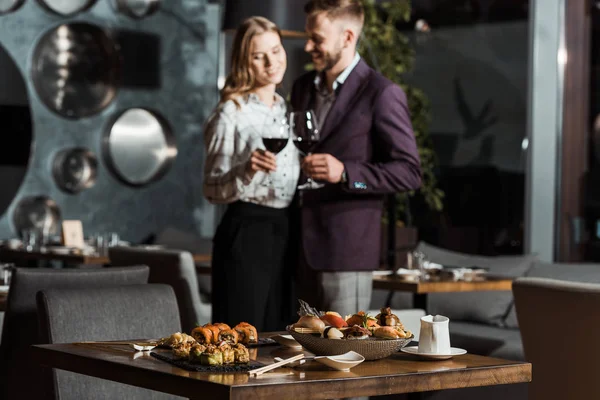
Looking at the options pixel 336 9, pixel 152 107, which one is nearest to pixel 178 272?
pixel 336 9

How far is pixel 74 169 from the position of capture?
806cm

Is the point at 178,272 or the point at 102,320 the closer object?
the point at 102,320

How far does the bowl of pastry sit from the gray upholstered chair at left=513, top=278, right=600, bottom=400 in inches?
42.2

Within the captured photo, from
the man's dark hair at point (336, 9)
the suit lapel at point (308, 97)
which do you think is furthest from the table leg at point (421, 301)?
the man's dark hair at point (336, 9)

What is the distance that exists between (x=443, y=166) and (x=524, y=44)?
1141 millimetres

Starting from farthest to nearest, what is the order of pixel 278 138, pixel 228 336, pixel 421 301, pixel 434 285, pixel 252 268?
1. pixel 421 301
2. pixel 434 285
3. pixel 252 268
4. pixel 278 138
5. pixel 228 336

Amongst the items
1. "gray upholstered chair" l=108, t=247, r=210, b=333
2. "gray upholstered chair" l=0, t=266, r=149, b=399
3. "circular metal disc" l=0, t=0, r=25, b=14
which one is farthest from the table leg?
"circular metal disc" l=0, t=0, r=25, b=14

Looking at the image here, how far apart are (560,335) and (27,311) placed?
5.03 feet

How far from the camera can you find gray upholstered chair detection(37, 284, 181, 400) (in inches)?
104

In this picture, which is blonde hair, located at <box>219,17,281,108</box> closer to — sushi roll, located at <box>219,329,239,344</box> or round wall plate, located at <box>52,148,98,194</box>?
sushi roll, located at <box>219,329,239,344</box>

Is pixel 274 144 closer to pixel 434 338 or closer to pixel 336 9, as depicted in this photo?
pixel 336 9

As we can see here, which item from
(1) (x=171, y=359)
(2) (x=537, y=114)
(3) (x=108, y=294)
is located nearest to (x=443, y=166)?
(2) (x=537, y=114)

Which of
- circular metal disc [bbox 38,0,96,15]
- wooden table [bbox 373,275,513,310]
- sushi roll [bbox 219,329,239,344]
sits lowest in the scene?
wooden table [bbox 373,275,513,310]

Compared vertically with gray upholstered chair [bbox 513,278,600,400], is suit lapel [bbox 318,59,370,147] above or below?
above
